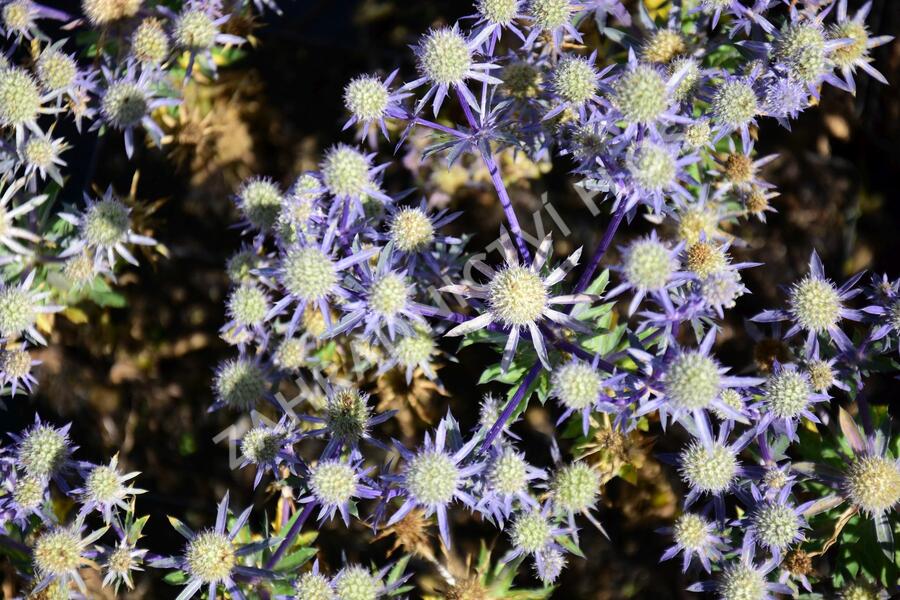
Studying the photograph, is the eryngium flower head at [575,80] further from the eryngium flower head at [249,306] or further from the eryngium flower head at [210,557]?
the eryngium flower head at [210,557]

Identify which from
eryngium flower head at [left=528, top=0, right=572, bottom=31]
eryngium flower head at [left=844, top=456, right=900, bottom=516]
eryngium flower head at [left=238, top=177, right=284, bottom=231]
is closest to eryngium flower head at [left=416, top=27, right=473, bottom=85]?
eryngium flower head at [left=528, top=0, right=572, bottom=31]

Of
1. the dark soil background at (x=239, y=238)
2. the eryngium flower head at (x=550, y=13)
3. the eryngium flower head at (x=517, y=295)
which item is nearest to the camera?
the eryngium flower head at (x=517, y=295)

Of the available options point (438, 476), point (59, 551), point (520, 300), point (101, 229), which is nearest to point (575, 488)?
point (438, 476)

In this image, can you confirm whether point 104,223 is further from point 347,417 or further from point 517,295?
point 517,295

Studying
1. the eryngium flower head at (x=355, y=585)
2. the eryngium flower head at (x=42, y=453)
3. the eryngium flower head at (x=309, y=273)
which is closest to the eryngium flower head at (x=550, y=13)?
the eryngium flower head at (x=309, y=273)

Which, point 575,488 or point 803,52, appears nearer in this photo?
point 803,52

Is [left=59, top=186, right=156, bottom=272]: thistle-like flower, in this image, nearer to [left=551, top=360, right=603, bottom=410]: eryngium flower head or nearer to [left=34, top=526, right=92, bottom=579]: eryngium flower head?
[left=34, top=526, right=92, bottom=579]: eryngium flower head
